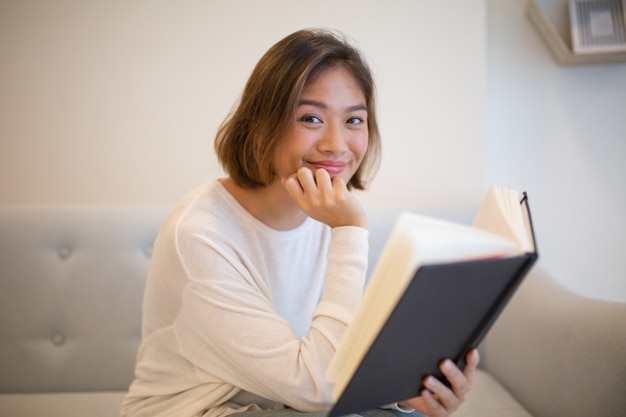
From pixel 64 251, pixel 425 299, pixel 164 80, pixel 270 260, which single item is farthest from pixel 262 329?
pixel 164 80

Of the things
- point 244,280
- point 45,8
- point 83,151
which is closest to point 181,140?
point 83,151

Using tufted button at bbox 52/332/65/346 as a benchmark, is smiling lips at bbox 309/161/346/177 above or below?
above

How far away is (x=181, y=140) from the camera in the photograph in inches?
63.0

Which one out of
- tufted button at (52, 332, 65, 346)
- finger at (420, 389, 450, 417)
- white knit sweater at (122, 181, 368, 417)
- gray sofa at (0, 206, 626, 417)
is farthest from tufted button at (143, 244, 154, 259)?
finger at (420, 389, 450, 417)

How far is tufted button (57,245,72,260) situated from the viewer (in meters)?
1.40

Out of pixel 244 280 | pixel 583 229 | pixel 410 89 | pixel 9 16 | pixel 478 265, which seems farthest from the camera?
pixel 583 229

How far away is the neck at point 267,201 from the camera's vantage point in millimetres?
1074

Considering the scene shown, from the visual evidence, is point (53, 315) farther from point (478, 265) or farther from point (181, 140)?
point (478, 265)

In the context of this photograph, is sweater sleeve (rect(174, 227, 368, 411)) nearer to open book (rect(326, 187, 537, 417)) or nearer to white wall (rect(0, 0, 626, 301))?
open book (rect(326, 187, 537, 417))

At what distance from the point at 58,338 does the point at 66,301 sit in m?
0.10

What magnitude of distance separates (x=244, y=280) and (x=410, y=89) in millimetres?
968

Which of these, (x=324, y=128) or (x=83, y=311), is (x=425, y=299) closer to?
(x=324, y=128)

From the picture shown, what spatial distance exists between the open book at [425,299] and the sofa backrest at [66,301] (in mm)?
908

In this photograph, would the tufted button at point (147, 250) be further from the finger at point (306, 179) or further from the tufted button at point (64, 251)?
the finger at point (306, 179)
